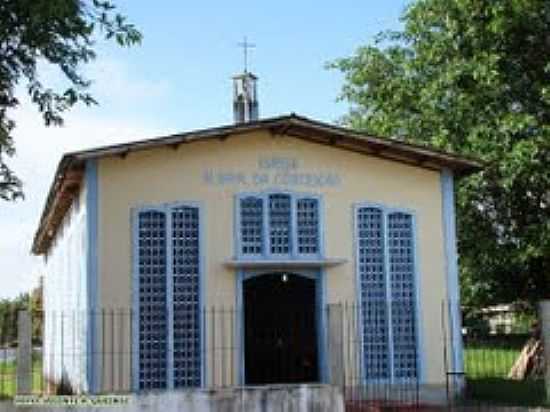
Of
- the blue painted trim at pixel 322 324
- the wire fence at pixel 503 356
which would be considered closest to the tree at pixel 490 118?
Answer: the wire fence at pixel 503 356

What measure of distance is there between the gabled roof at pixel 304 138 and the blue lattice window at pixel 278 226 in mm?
1166

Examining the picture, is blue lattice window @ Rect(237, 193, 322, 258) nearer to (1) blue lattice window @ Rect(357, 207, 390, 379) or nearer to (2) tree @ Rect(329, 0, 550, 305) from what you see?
(1) blue lattice window @ Rect(357, 207, 390, 379)

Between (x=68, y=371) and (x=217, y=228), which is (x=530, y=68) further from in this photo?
(x=68, y=371)

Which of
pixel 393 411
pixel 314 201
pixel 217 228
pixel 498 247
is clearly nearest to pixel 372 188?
pixel 314 201

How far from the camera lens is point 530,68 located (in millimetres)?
23797

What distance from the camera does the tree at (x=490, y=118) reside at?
22.4 meters

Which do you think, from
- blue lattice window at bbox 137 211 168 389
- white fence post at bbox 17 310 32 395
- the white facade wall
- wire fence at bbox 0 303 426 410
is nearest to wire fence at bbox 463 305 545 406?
wire fence at bbox 0 303 426 410

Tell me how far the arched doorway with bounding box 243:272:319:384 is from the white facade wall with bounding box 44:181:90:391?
2.84 meters

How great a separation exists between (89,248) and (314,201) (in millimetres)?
4054

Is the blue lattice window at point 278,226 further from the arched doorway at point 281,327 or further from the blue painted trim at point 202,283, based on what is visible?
the blue painted trim at point 202,283

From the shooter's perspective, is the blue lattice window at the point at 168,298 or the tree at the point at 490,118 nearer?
the blue lattice window at the point at 168,298

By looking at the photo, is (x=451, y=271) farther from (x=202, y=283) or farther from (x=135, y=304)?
(x=135, y=304)

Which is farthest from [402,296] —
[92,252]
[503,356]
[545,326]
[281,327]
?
[92,252]

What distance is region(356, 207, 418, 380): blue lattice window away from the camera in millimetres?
17750
